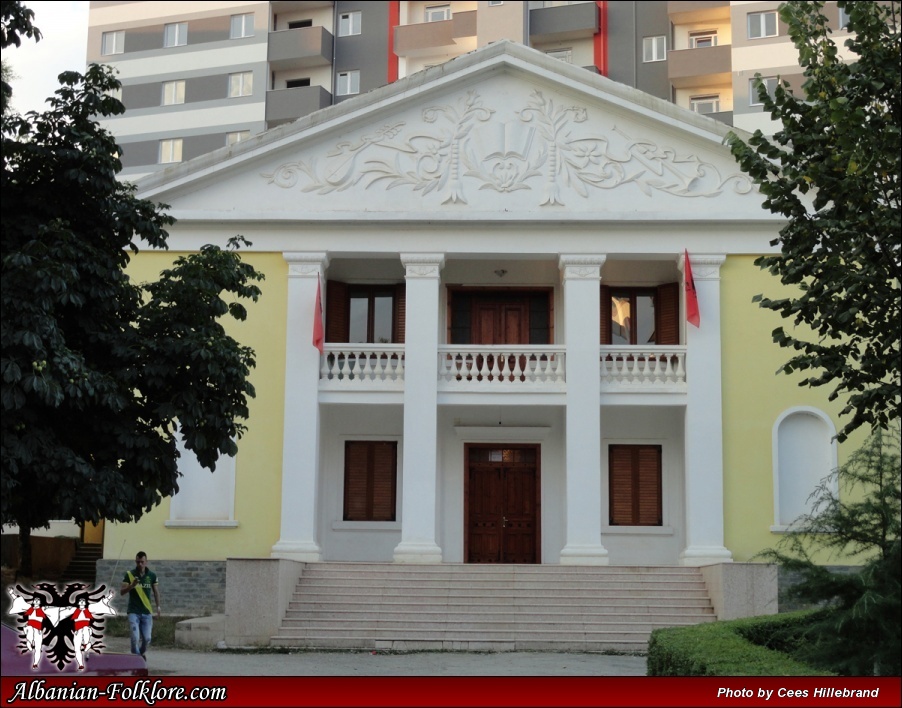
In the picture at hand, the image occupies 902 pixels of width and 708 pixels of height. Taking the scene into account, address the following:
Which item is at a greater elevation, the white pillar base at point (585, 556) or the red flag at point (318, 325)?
the red flag at point (318, 325)

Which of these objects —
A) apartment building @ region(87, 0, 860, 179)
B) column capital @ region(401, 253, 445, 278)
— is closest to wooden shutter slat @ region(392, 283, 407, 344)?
column capital @ region(401, 253, 445, 278)

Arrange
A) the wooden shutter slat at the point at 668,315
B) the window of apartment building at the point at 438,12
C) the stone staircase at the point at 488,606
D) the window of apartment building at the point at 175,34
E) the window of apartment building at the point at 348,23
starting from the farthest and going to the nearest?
the window of apartment building at the point at 175,34 → the window of apartment building at the point at 348,23 → the window of apartment building at the point at 438,12 → the wooden shutter slat at the point at 668,315 → the stone staircase at the point at 488,606

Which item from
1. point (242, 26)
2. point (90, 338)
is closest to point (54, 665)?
point (90, 338)

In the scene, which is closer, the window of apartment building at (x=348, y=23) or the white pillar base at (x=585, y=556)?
the white pillar base at (x=585, y=556)

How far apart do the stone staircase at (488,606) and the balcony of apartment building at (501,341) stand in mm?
3893

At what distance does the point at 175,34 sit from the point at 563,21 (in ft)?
49.5

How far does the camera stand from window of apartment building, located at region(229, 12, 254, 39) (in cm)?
4634

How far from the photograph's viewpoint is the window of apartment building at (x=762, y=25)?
41.4 metres

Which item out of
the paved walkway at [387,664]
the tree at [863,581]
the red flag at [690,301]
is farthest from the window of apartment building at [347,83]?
the tree at [863,581]

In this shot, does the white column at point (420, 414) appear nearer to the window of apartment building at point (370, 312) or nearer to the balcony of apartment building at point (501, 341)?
the balcony of apartment building at point (501, 341)

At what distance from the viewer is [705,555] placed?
917 inches

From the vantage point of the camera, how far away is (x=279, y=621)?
65.0ft

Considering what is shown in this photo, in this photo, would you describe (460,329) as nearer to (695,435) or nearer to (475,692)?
(695,435)

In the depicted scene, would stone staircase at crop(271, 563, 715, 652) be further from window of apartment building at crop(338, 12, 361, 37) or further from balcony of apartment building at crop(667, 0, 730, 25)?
window of apartment building at crop(338, 12, 361, 37)
